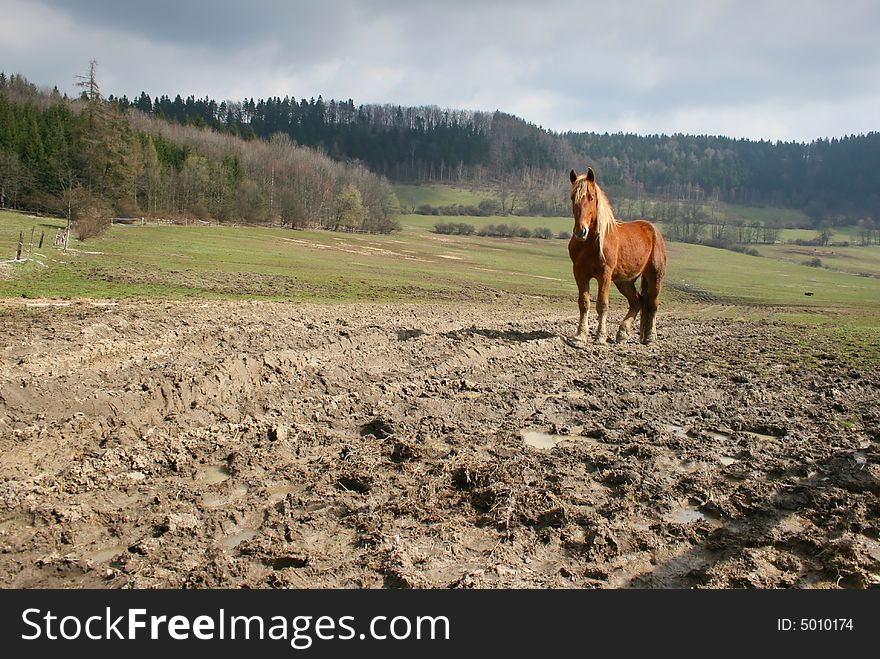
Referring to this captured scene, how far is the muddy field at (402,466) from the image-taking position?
4043 millimetres

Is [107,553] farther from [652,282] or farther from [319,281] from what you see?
[319,281]

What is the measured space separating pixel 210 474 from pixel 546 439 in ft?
12.3

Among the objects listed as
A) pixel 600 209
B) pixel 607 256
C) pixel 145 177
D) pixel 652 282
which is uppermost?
pixel 145 177

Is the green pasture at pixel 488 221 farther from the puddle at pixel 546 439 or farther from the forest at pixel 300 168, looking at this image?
the puddle at pixel 546 439

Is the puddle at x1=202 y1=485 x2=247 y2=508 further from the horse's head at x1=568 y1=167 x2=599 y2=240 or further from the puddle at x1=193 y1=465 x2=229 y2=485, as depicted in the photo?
the horse's head at x1=568 y1=167 x2=599 y2=240

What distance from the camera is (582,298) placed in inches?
508

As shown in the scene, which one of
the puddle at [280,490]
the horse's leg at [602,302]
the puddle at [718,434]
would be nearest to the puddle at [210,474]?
the puddle at [280,490]

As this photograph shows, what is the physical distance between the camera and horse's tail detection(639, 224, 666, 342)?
13.9m

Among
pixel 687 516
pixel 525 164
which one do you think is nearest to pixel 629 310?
pixel 687 516

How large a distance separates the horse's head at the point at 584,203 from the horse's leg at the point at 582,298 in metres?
1.20

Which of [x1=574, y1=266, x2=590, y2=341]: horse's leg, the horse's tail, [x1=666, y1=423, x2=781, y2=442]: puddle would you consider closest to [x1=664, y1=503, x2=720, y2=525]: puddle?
[x1=666, y1=423, x2=781, y2=442]: puddle
